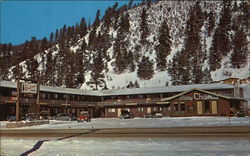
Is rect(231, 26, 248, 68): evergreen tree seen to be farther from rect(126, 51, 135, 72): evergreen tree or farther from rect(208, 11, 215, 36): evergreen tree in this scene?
rect(126, 51, 135, 72): evergreen tree

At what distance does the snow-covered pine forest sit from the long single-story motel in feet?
88.6

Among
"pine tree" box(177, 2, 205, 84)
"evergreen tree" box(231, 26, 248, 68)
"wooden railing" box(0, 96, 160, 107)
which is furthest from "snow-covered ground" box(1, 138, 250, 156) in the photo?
"evergreen tree" box(231, 26, 248, 68)

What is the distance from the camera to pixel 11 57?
528 ft

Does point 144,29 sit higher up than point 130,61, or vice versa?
point 144,29

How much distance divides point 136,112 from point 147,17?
348 feet

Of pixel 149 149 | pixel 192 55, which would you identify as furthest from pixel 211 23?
pixel 149 149

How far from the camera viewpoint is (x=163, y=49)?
126688 millimetres

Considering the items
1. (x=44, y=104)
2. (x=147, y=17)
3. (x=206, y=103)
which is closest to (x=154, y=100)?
(x=206, y=103)

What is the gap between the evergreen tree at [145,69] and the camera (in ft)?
379

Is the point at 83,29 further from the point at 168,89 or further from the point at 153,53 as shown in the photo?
the point at 168,89

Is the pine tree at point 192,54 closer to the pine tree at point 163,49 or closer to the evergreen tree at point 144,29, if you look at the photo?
the pine tree at point 163,49

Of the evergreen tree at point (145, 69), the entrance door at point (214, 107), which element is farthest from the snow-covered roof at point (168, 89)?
the evergreen tree at point (145, 69)

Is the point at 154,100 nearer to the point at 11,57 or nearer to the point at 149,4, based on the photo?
the point at 11,57

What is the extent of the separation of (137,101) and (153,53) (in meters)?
62.6
